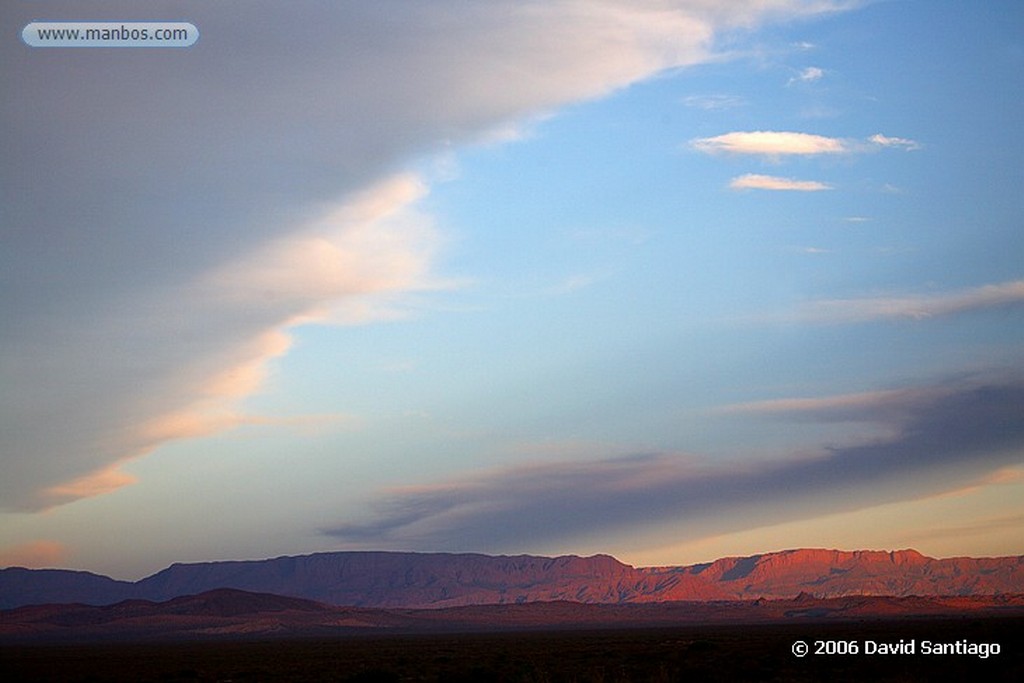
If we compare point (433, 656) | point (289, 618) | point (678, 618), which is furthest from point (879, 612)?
point (433, 656)

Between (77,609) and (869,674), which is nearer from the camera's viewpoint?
(869,674)

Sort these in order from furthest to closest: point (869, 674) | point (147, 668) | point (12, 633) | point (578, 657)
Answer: point (12, 633) < point (147, 668) < point (578, 657) < point (869, 674)

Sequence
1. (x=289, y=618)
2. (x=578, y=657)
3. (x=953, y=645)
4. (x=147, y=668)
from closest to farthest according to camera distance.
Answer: (x=953, y=645)
(x=578, y=657)
(x=147, y=668)
(x=289, y=618)

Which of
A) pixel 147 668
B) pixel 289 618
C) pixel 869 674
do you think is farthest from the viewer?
pixel 289 618

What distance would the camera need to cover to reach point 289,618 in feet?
595

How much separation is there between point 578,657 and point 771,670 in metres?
16.7

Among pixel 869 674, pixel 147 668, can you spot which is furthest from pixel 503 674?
pixel 147 668

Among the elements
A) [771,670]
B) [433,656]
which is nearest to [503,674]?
[771,670]

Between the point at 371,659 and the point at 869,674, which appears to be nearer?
the point at 869,674

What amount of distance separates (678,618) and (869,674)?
16182cm

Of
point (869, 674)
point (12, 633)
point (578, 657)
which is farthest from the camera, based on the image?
point (12, 633)

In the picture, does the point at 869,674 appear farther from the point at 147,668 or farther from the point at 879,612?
the point at 879,612

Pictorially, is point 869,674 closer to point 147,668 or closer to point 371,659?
point 371,659

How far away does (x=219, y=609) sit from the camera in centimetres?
18725
